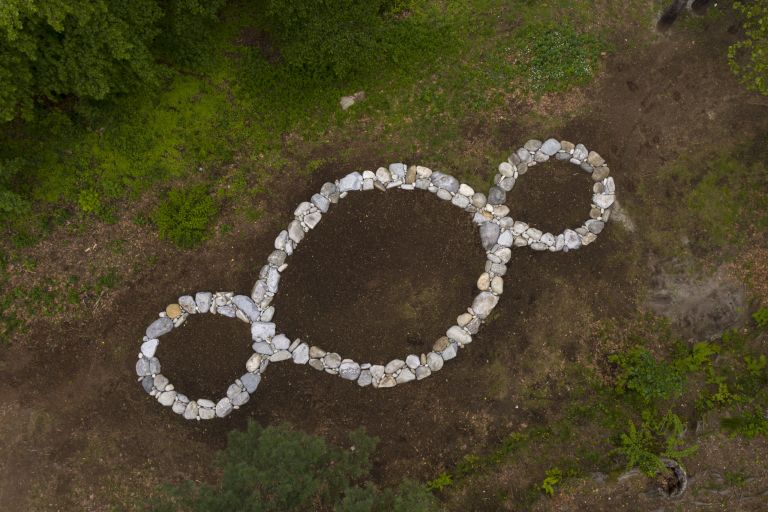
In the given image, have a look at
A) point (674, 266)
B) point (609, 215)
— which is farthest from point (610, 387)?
point (609, 215)

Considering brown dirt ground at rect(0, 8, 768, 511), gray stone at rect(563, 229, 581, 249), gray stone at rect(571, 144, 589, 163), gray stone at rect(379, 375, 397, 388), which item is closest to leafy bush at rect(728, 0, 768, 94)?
brown dirt ground at rect(0, 8, 768, 511)

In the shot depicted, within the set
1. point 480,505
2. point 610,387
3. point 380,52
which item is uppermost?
point 380,52

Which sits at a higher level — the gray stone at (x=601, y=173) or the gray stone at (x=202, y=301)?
the gray stone at (x=601, y=173)

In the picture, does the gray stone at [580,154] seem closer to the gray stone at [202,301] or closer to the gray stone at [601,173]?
the gray stone at [601,173]

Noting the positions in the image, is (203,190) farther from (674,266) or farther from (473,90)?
(674,266)

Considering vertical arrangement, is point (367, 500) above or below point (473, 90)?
below

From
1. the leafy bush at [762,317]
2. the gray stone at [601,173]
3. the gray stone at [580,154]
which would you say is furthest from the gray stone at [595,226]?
the leafy bush at [762,317]

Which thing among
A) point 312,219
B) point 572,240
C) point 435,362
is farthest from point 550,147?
point 312,219
